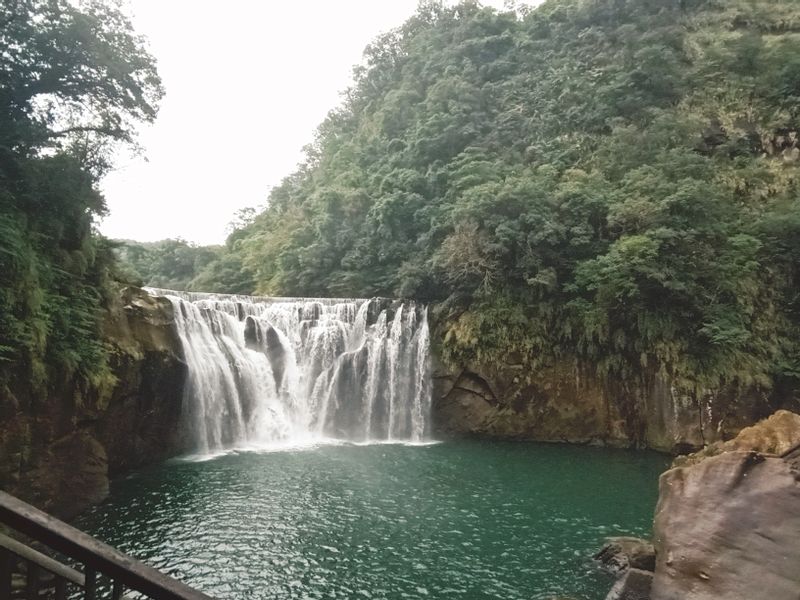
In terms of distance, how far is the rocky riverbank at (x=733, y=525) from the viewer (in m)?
5.44

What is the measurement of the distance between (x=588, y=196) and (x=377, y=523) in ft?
47.5

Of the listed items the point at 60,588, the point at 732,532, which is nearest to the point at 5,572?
the point at 60,588

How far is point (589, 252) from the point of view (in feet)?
61.4

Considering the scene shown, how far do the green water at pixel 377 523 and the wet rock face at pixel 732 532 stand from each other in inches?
59.5

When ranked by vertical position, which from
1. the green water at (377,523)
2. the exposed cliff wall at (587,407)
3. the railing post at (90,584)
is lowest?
the green water at (377,523)

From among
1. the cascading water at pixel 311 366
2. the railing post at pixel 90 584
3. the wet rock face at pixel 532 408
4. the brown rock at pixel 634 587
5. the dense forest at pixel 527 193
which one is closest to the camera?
the railing post at pixel 90 584

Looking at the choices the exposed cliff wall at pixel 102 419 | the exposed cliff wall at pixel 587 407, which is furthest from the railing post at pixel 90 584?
the exposed cliff wall at pixel 587 407

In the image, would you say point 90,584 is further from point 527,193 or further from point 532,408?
point 527,193

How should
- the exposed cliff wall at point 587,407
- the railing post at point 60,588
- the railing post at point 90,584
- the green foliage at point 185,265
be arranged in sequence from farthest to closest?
the green foliage at point 185,265 → the exposed cliff wall at point 587,407 → the railing post at point 60,588 → the railing post at point 90,584

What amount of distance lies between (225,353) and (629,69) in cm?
2267

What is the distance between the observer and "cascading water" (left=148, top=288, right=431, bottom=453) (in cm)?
1666

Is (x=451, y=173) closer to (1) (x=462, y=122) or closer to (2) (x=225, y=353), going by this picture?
(1) (x=462, y=122)

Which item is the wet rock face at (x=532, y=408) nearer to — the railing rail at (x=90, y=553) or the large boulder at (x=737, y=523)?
the large boulder at (x=737, y=523)

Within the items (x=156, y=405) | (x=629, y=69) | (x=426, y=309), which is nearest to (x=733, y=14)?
(x=629, y=69)
